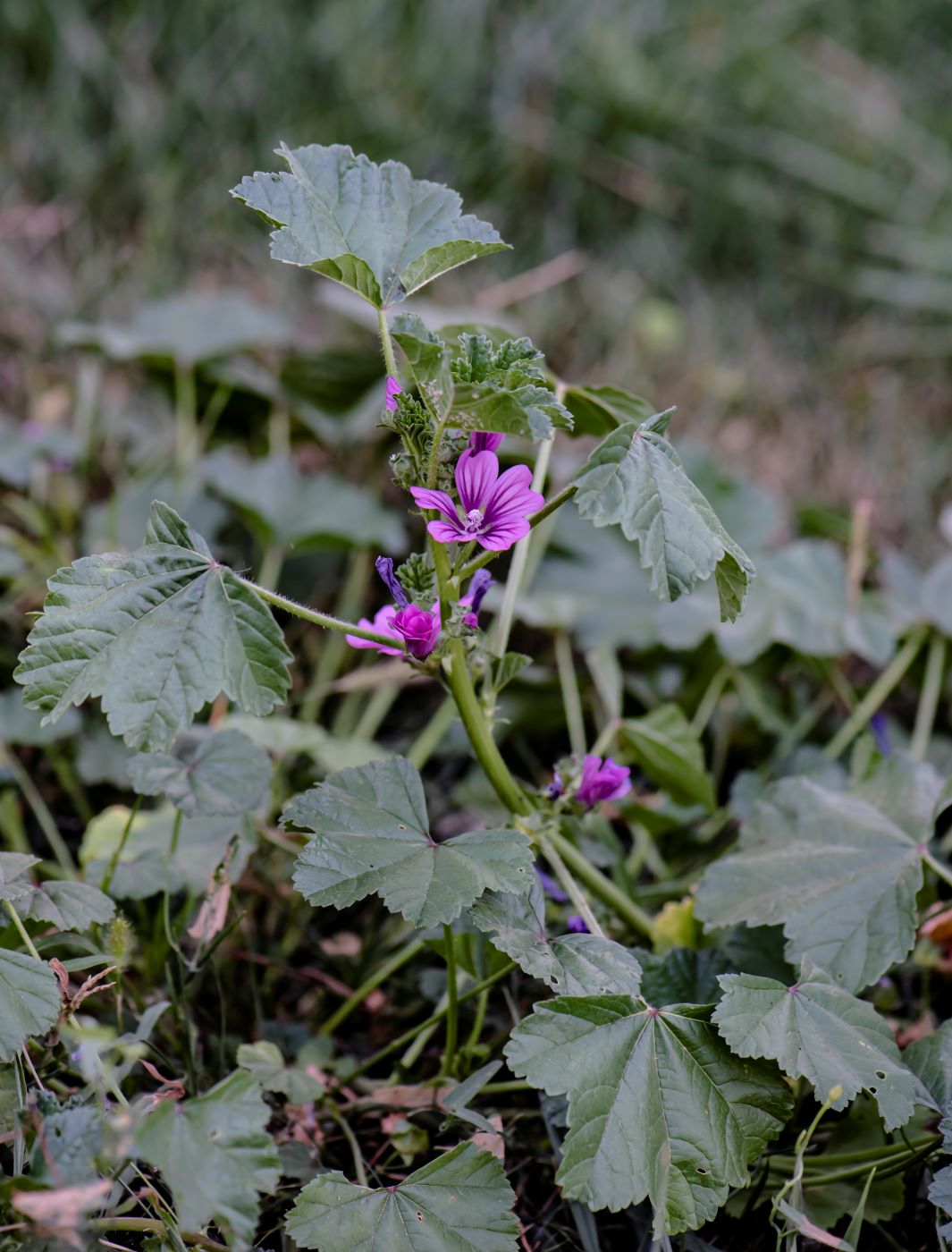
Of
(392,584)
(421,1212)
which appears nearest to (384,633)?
(392,584)

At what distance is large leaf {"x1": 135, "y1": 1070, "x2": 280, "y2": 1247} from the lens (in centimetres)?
83

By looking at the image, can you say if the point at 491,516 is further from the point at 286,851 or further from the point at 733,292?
the point at 733,292

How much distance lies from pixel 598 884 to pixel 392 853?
0.33 m

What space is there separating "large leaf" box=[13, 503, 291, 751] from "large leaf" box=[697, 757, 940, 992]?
0.62 m

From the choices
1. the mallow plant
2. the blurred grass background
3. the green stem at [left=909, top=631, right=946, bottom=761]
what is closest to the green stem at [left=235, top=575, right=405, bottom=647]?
the mallow plant

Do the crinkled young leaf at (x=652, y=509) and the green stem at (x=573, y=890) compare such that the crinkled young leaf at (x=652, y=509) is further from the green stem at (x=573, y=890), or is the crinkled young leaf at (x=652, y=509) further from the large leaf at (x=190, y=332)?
the large leaf at (x=190, y=332)

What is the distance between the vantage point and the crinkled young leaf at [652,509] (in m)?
0.97

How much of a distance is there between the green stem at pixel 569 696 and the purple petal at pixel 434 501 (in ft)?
2.37

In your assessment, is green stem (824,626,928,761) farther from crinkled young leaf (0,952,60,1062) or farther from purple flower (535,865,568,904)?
crinkled young leaf (0,952,60,1062)

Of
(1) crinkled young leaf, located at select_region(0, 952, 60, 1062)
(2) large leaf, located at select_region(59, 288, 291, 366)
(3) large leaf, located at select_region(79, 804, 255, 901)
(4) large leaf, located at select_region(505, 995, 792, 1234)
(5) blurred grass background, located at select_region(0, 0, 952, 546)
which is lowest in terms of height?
(4) large leaf, located at select_region(505, 995, 792, 1234)

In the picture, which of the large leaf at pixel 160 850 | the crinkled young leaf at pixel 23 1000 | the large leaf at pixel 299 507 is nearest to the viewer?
the crinkled young leaf at pixel 23 1000

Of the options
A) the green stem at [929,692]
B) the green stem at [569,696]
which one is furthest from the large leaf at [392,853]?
the green stem at [929,692]

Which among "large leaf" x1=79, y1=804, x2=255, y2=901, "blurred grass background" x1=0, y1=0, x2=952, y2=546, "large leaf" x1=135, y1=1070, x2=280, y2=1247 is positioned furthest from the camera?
"blurred grass background" x1=0, y1=0, x2=952, y2=546

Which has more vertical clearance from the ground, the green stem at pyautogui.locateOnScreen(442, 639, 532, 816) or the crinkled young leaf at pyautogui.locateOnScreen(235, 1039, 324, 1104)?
the green stem at pyautogui.locateOnScreen(442, 639, 532, 816)
